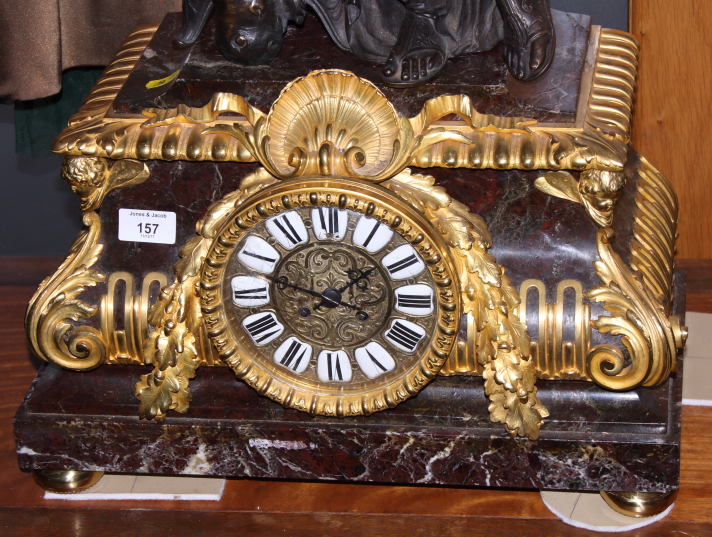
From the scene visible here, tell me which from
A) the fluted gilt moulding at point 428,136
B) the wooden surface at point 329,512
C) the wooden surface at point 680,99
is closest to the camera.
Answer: the fluted gilt moulding at point 428,136

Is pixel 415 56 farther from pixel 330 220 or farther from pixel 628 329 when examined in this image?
pixel 628 329

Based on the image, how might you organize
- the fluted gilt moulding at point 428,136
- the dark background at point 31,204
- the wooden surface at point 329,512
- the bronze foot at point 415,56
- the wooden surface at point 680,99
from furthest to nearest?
the dark background at point 31,204 < the wooden surface at point 680,99 < the wooden surface at point 329,512 < the bronze foot at point 415,56 < the fluted gilt moulding at point 428,136

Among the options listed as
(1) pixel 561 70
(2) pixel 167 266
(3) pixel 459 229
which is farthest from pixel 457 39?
(2) pixel 167 266

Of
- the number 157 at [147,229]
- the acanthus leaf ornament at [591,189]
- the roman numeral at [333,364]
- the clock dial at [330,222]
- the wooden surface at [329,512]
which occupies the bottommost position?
the wooden surface at [329,512]

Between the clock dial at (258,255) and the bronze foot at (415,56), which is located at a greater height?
the bronze foot at (415,56)

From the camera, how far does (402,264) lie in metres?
1.97

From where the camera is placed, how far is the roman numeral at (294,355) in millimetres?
2072

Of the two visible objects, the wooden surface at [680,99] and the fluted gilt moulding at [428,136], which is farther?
the wooden surface at [680,99]

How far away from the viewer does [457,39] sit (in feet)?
→ 6.90

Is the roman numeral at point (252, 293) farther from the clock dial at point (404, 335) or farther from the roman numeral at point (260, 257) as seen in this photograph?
the clock dial at point (404, 335)

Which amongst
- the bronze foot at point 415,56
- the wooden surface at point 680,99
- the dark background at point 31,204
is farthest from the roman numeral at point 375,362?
the dark background at point 31,204

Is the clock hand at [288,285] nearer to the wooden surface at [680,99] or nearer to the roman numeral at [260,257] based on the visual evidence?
the roman numeral at [260,257]

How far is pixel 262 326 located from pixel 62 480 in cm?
47

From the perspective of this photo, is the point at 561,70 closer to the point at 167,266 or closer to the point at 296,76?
the point at 296,76
